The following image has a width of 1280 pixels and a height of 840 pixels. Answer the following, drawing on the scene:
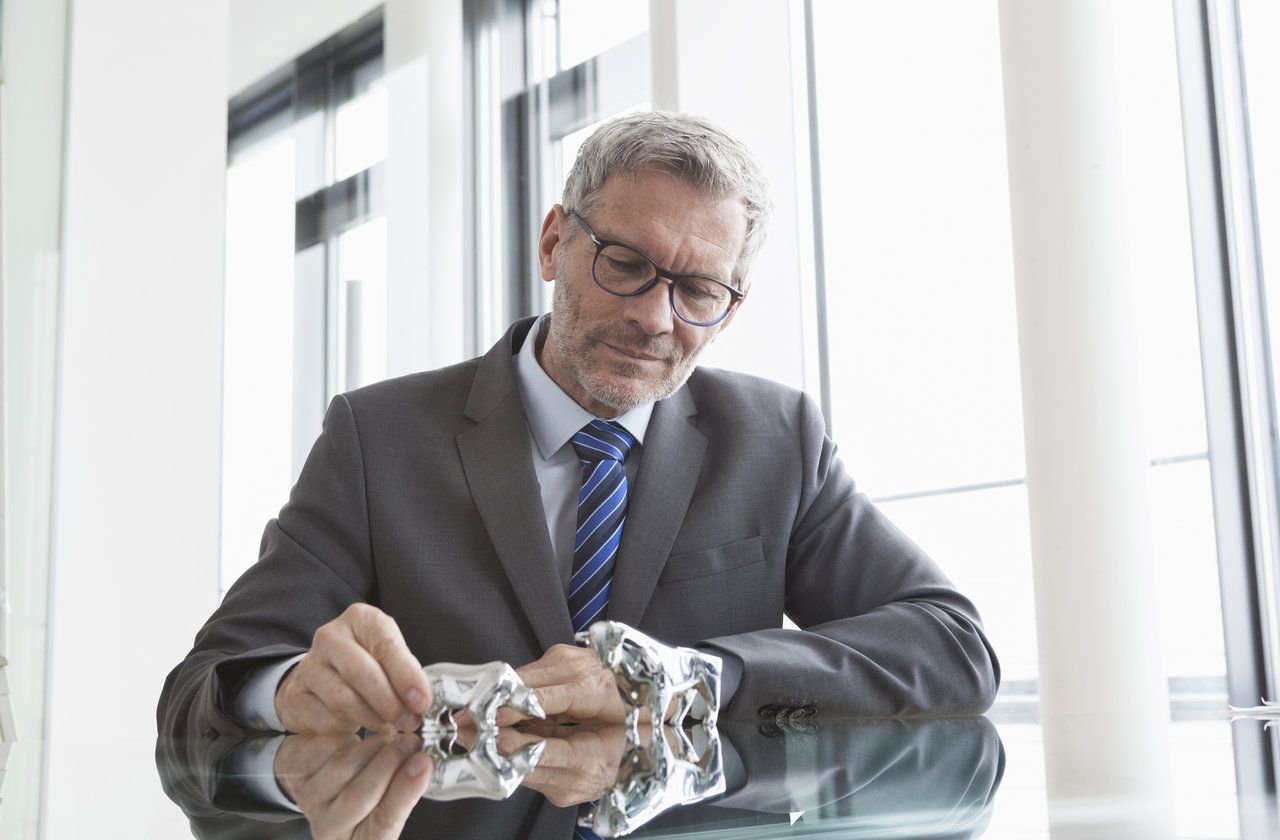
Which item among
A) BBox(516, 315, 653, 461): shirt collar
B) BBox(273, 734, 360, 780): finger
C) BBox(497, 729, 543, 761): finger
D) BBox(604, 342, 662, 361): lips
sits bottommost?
BBox(273, 734, 360, 780): finger

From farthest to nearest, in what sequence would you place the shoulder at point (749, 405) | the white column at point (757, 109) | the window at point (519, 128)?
the window at point (519, 128), the white column at point (757, 109), the shoulder at point (749, 405)

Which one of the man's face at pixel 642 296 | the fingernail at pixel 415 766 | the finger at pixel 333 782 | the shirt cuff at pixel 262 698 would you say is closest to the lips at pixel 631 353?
the man's face at pixel 642 296

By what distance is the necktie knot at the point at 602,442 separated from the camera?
5.89 ft

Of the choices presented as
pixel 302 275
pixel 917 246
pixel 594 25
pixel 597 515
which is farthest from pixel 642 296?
pixel 302 275

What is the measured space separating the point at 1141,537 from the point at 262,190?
170 inches

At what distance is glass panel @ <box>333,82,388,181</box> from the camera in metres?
5.60

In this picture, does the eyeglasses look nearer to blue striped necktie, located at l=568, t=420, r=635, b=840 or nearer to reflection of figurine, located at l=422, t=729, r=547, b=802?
blue striped necktie, located at l=568, t=420, r=635, b=840

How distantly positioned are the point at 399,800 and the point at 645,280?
3.97 ft

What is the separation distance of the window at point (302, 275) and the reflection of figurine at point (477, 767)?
15.0 ft

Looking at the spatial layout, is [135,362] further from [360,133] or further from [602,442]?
[360,133]

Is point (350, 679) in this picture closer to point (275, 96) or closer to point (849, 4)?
point (849, 4)

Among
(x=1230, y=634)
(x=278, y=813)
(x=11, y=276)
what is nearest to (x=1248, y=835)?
(x=278, y=813)

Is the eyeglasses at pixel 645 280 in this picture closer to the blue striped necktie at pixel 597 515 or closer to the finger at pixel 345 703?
the blue striped necktie at pixel 597 515

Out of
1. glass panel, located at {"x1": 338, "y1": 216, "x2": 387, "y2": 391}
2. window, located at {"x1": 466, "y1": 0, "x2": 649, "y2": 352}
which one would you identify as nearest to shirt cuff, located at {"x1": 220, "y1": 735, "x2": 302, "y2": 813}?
window, located at {"x1": 466, "y1": 0, "x2": 649, "y2": 352}
